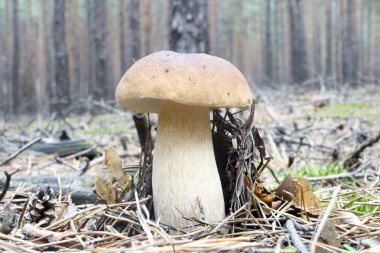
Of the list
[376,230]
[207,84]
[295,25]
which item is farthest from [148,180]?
[295,25]

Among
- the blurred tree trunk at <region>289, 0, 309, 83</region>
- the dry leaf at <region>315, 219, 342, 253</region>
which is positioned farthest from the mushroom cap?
the blurred tree trunk at <region>289, 0, 309, 83</region>

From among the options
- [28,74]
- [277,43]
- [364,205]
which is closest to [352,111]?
[364,205]

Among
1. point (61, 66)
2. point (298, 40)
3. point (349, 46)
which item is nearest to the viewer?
point (61, 66)

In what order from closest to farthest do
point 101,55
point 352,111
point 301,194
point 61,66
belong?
point 301,194, point 352,111, point 61,66, point 101,55

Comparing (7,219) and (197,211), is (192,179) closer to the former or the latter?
(197,211)

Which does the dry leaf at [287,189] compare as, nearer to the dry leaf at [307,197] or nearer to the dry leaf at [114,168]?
the dry leaf at [307,197]

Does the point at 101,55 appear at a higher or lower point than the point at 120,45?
lower

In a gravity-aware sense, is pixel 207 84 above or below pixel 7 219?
above

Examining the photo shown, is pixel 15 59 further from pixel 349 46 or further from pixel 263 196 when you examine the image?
pixel 263 196
